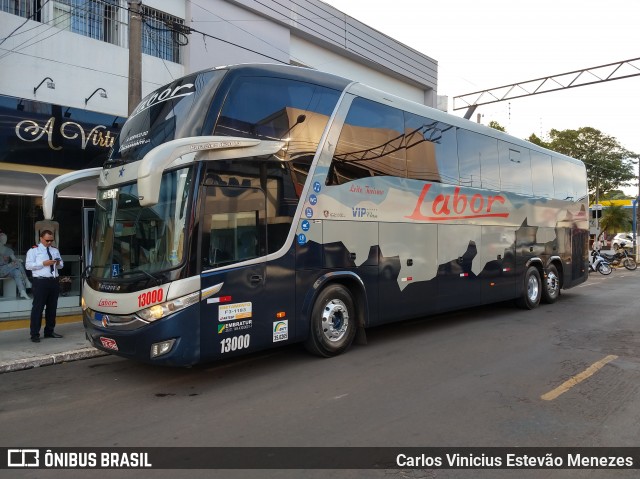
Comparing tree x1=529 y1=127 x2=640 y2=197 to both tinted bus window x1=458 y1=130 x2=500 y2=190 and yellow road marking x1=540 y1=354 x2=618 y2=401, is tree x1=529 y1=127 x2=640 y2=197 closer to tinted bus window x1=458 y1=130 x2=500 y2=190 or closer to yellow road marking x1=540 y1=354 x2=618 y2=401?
tinted bus window x1=458 y1=130 x2=500 y2=190

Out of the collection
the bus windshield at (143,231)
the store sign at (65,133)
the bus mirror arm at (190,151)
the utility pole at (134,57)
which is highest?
the utility pole at (134,57)

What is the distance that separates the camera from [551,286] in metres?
12.9

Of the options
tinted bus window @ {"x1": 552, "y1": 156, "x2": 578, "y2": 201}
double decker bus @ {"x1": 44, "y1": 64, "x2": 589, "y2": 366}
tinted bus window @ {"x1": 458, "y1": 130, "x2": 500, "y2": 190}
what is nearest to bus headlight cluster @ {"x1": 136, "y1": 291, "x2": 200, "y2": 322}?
double decker bus @ {"x1": 44, "y1": 64, "x2": 589, "y2": 366}

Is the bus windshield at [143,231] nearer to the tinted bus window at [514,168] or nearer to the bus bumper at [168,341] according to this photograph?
the bus bumper at [168,341]

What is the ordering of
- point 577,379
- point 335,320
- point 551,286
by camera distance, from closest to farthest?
point 577,379, point 335,320, point 551,286

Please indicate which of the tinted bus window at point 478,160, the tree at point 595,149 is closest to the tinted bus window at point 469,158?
the tinted bus window at point 478,160

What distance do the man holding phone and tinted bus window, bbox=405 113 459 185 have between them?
241 inches

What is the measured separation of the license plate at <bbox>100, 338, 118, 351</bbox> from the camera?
581 centimetres

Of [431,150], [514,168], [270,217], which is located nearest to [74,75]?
[270,217]

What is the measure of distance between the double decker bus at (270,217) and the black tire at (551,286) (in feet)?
13.1

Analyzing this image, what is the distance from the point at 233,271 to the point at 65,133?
260 inches

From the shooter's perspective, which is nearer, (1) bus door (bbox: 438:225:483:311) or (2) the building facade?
(1) bus door (bbox: 438:225:483:311)

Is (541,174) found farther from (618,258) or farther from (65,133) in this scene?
(618,258)

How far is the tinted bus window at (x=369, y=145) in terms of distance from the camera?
24.0 feet
